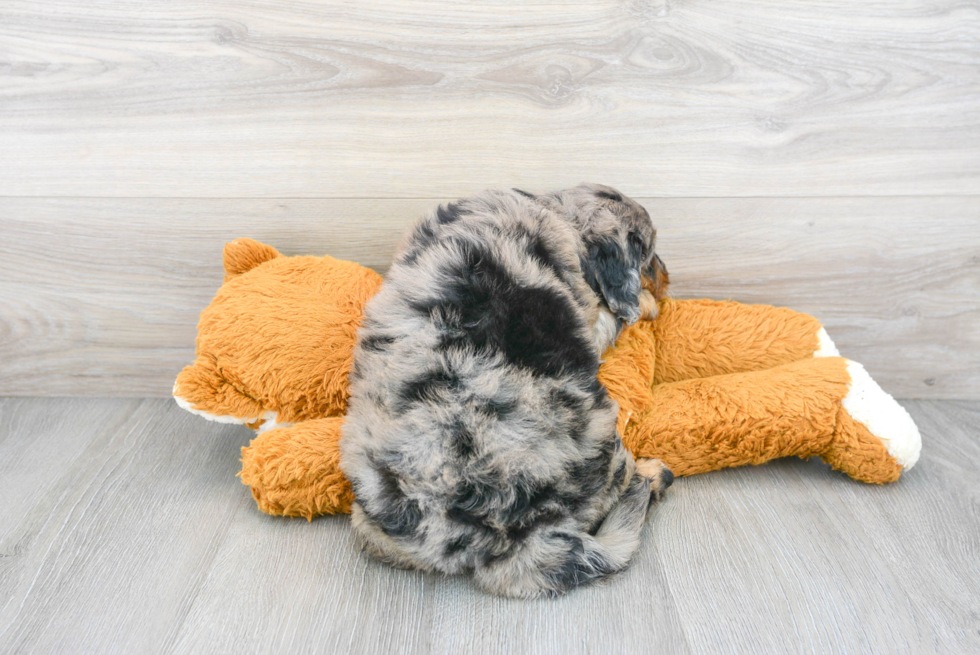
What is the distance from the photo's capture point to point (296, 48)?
1714mm

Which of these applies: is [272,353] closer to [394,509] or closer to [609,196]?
[394,509]

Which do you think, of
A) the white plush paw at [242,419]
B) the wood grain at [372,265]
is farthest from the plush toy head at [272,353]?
the wood grain at [372,265]

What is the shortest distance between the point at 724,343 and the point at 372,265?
1.01m

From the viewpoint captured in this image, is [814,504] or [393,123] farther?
[393,123]

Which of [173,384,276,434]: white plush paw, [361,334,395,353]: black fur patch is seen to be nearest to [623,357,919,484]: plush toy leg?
[361,334,395,353]: black fur patch

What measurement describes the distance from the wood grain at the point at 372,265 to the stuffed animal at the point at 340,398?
0.68 feet

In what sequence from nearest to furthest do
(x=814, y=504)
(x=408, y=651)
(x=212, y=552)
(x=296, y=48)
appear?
(x=408, y=651) → (x=212, y=552) → (x=814, y=504) → (x=296, y=48)

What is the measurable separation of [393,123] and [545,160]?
1.39 ft

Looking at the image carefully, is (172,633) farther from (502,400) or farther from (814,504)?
(814,504)

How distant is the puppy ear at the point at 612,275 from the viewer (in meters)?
1.47

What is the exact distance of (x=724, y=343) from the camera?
1772mm

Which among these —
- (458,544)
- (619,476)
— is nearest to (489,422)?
(458,544)

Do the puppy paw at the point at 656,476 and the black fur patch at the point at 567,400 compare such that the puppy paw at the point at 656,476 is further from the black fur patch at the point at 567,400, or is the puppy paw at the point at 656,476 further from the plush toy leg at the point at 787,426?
the black fur patch at the point at 567,400

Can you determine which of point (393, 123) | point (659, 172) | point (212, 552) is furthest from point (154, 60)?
point (659, 172)
